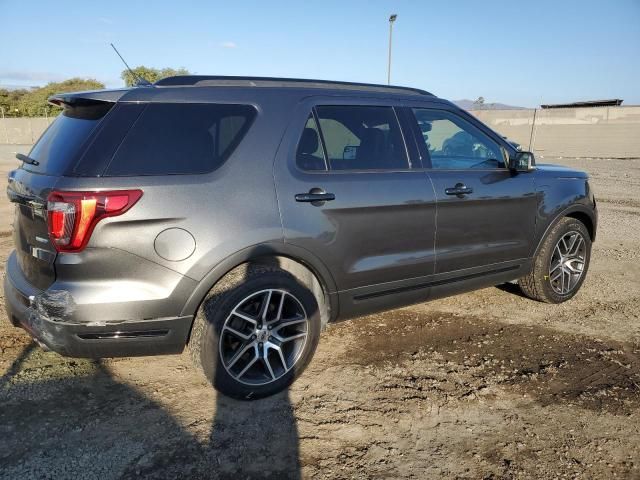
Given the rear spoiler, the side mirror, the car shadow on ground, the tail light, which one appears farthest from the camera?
the side mirror

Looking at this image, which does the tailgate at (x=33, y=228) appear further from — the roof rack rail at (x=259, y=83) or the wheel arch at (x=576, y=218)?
the wheel arch at (x=576, y=218)

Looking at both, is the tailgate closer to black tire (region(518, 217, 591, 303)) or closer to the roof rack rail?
the roof rack rail

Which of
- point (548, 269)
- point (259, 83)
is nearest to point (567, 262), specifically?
point (548, 269)

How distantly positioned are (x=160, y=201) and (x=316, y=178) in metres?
0.96

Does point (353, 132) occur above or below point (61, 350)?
above

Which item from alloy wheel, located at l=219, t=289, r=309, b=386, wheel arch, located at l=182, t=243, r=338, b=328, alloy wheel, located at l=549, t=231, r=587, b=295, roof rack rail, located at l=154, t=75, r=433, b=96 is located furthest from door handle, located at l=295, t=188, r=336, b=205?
alloy wheel, located at l=549, t=231, r=587, b=295

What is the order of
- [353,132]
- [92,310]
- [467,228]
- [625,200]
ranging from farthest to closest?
[625,200] < [467,228] < [353,132] < [92,310]

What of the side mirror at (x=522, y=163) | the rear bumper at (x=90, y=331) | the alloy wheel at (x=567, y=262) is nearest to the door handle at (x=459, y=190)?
the side mirror at (x=522, y=163)

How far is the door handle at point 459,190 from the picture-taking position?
144 inches

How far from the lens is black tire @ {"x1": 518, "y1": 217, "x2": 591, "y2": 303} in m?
4.45

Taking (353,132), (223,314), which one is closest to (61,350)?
(223,314)

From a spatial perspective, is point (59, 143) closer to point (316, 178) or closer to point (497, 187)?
point (316, 178)

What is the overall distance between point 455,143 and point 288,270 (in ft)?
6.48

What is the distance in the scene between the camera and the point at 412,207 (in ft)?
11.4
